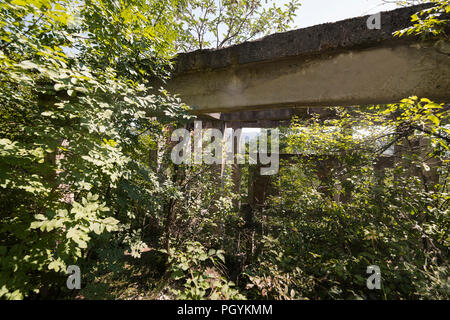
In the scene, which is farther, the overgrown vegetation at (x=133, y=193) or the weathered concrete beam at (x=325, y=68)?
the weathered concrete beam at (x=325, y=68)

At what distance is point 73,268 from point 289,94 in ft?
10.9

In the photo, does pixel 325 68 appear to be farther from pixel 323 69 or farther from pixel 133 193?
pixel 133 193

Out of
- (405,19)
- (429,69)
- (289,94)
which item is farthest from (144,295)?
(405,19)

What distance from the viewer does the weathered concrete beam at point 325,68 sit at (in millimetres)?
A: 1712

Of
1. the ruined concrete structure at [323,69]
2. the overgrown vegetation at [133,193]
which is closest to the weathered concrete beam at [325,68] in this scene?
the ruined concrete structure at [323,69]

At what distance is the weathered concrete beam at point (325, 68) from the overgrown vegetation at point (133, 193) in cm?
21

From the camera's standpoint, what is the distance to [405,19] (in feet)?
5.55

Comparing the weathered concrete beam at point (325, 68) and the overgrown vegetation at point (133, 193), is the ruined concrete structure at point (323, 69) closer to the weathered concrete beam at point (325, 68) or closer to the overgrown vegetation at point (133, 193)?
the weathered concrete beam at point (325, 68)

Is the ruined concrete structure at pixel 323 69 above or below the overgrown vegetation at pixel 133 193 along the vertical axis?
above

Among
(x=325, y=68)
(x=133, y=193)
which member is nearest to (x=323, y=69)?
(x=325, y=68)

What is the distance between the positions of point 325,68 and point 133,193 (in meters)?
2.81

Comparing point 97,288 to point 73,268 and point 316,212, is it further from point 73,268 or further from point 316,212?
point 316,212

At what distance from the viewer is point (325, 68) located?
2.00 m
